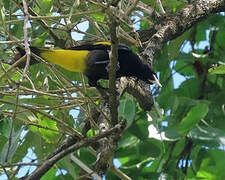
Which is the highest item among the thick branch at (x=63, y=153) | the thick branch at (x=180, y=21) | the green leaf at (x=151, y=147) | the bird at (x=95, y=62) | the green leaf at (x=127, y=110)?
the thick branch at (x=180, y=21)

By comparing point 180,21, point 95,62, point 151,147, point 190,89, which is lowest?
point 151,147

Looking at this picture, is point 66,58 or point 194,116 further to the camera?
point 66,58

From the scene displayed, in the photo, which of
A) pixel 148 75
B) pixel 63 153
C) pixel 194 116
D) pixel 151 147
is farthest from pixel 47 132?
pixel 148 75

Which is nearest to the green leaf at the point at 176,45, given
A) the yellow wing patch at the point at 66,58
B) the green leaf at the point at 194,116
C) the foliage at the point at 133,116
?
the foliage at the point at 133,116

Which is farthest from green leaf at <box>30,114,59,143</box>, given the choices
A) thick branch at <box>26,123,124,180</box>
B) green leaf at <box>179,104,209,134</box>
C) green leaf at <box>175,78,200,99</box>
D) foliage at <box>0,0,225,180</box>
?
green leaf at <box>175,78,200,99</box>

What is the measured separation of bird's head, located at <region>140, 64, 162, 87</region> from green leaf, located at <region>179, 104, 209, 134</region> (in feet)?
3.32

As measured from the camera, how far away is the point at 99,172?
236 cm

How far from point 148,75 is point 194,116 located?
1.18 meters

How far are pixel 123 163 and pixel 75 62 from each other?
0.89 meters

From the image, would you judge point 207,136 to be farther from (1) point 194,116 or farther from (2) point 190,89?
(2) point 190,89

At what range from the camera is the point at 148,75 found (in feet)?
10.4

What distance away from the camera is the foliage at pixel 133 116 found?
7.02 feet

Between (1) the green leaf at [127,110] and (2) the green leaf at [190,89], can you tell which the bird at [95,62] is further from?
(1) the green leaf at [127,110]

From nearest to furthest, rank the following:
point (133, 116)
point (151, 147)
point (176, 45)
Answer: point (133, 116)
point (151, 147)
point (176, 45)
